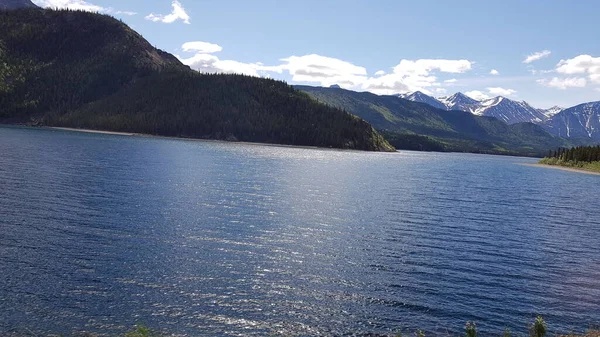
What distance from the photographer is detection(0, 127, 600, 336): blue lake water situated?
32438 mm

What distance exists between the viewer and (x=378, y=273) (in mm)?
44375

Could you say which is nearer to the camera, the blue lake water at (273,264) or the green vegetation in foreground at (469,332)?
the green vegetation in foreground at (469,332)

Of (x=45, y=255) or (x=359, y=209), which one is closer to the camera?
(x=45, y=255)

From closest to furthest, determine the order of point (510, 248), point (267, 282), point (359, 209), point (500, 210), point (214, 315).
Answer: point (214, 315), point (267, 282), point (510, 248), point (359, 209), point (500, 210)

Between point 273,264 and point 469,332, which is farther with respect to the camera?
point 273,264

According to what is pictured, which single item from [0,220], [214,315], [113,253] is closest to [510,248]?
[214,315]

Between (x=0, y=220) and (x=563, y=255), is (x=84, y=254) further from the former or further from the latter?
(x=563, y=255)

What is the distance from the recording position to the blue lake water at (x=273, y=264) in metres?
32.4

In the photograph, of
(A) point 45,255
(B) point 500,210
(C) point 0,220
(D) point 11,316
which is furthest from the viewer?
(B) point 500,210

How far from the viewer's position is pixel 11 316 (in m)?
29.5

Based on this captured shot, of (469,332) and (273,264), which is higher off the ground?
(469,332)

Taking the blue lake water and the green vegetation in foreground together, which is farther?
the blue lake water

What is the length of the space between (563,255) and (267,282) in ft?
132

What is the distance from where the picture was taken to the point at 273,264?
4494 cm
